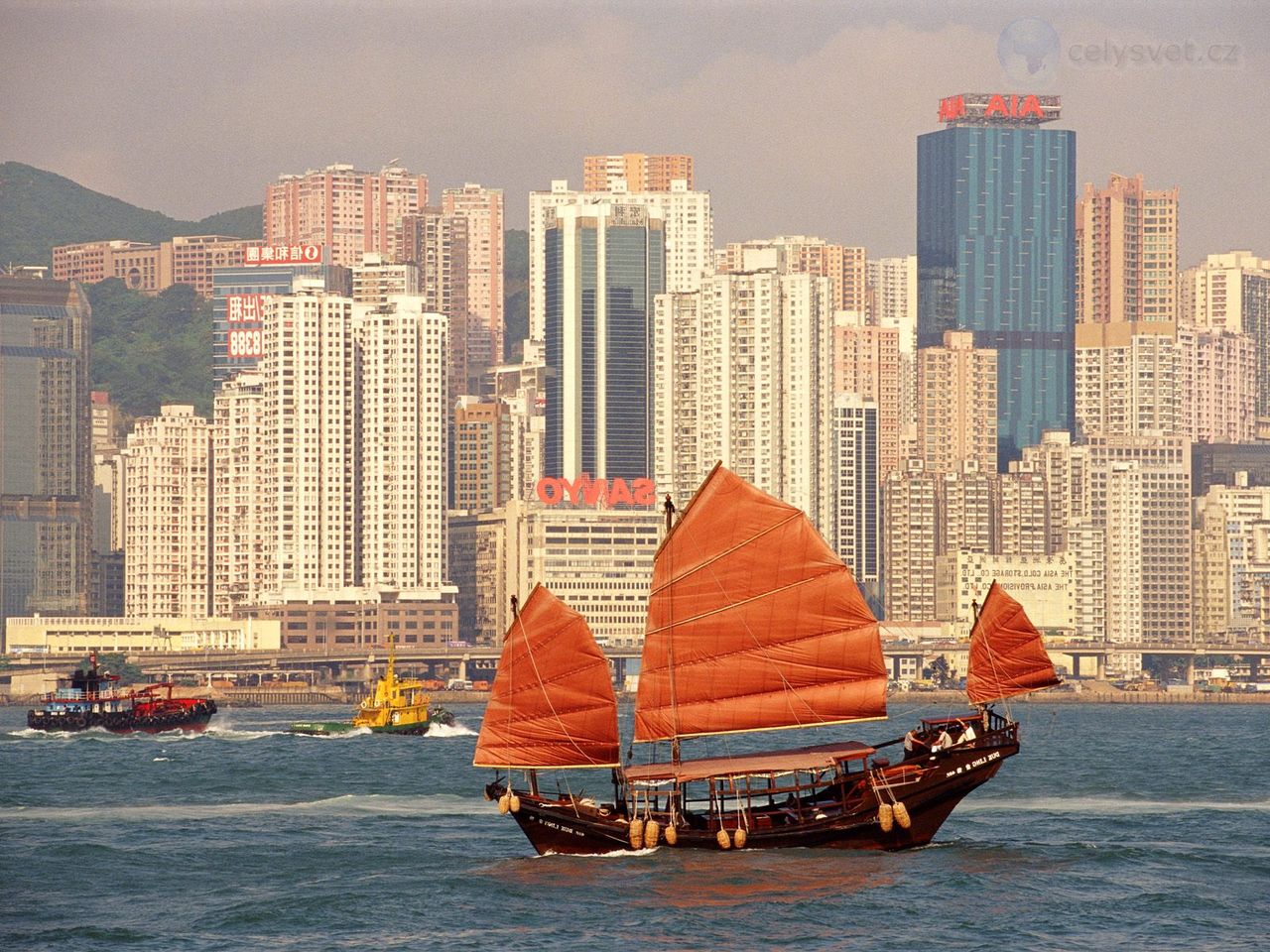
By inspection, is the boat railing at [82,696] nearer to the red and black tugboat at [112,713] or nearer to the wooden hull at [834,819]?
the red and black tugboat at [112,713]

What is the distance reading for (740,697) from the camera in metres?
69.9

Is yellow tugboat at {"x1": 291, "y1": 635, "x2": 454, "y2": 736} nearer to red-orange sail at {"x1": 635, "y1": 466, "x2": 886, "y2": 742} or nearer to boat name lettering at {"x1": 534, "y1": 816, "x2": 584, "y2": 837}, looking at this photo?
red-orange sail at {"x1": 635, "y1": 466, "x2": 886, "y2": 742}

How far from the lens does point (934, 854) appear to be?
67.8m

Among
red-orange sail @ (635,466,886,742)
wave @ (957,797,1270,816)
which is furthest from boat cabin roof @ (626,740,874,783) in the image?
wave @ (957,797,1270,816)

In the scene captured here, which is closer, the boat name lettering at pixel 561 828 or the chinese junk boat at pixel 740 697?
the chinese junk boat at pixel 740 697

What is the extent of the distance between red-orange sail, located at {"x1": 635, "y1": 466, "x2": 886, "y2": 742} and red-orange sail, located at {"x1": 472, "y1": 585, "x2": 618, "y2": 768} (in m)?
1.94

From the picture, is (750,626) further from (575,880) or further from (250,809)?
(250,809)

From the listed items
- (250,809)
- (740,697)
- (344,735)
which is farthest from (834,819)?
(344,735)

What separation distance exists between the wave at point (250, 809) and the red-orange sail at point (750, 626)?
1717 cm

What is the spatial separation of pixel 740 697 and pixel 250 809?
2496 centimetres

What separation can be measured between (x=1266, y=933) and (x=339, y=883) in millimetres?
23823


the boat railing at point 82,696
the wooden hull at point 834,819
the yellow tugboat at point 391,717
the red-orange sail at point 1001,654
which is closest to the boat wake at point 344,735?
the yellow tugboat at point 391,717

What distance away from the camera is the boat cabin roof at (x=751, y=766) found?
215 feet

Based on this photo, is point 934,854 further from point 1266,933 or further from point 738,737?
point 738,737
